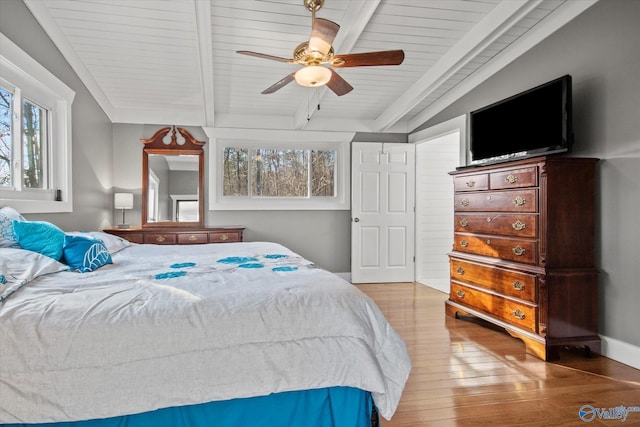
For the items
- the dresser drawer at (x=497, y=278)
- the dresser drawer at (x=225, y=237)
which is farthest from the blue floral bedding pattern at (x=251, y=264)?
the dresser drawer at (x=225, y=237)

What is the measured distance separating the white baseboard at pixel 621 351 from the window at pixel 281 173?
11.2 ft

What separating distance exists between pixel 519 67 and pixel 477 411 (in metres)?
3.14

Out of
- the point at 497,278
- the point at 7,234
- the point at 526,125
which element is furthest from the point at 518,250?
the point at 7,234

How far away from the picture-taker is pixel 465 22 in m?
3.20

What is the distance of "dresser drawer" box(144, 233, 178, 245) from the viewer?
438cm

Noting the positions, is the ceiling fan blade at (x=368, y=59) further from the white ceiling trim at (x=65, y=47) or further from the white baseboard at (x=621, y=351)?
the white baseboard at (x=621, y=351)

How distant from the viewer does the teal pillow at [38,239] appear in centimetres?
195

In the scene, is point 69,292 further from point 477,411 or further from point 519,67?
point 519,67

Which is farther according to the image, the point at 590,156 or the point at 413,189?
the point at 413,189

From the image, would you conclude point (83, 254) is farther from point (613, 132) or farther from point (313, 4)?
point (613, 132)

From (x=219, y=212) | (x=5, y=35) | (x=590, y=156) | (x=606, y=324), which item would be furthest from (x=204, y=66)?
(x=606, y=324)

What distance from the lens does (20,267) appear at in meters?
1.60

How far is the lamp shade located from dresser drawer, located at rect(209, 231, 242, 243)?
1067 mm

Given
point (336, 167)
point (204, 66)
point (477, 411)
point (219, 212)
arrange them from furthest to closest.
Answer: point (336, 167)
point (219, 212)
point (204, 66)
point (477, 411)
